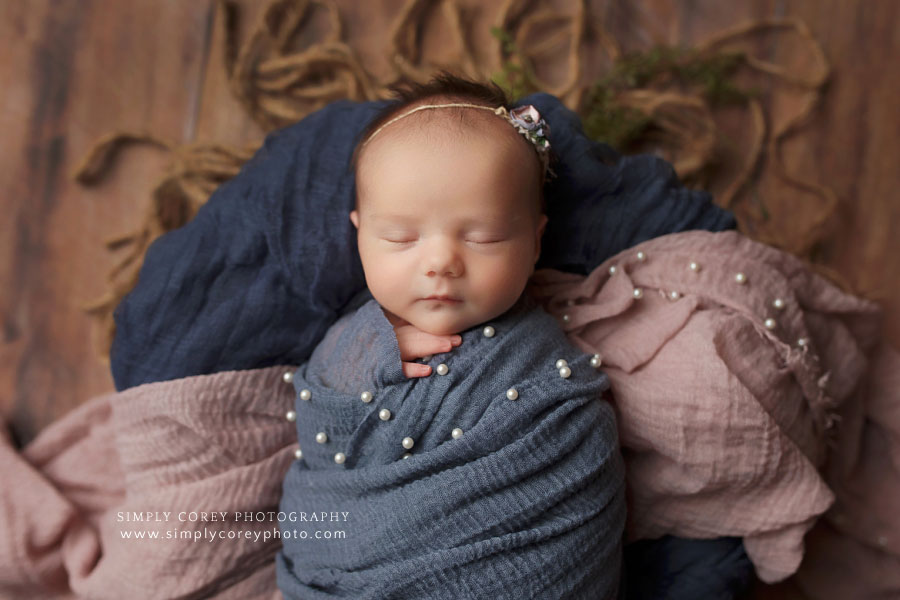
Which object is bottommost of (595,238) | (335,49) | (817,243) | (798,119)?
(817,243)

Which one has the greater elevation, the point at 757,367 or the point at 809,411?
the point at 757,367

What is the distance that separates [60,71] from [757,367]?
1.46m

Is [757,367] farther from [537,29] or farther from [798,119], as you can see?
[537,29]

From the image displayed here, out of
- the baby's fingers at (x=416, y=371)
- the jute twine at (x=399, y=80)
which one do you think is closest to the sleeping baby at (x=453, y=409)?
the baby's fingers at (x=416, y=371)

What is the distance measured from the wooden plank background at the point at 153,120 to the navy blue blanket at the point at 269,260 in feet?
1.23

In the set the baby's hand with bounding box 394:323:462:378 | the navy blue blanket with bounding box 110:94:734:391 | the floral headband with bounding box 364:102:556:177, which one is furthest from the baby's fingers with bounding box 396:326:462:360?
the floral headband with bounding box 364:102:556:177

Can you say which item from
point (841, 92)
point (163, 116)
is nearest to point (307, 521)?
point (163, 116)

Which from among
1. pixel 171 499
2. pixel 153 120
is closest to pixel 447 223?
pixel 171 499

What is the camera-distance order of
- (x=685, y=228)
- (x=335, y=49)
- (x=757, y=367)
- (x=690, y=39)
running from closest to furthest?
(x=757, y=367)
(x=685, y=228)
(x=335, y=49)
(x=690, y=39)

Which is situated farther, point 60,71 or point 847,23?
point 847,23

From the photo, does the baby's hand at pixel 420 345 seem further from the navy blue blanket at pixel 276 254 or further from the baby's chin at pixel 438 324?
the navy blue blanket at pixel 276 254

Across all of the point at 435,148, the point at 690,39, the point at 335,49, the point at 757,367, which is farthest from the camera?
the point at 690,39

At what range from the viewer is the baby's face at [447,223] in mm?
878

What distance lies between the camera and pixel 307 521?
0.97 metres
